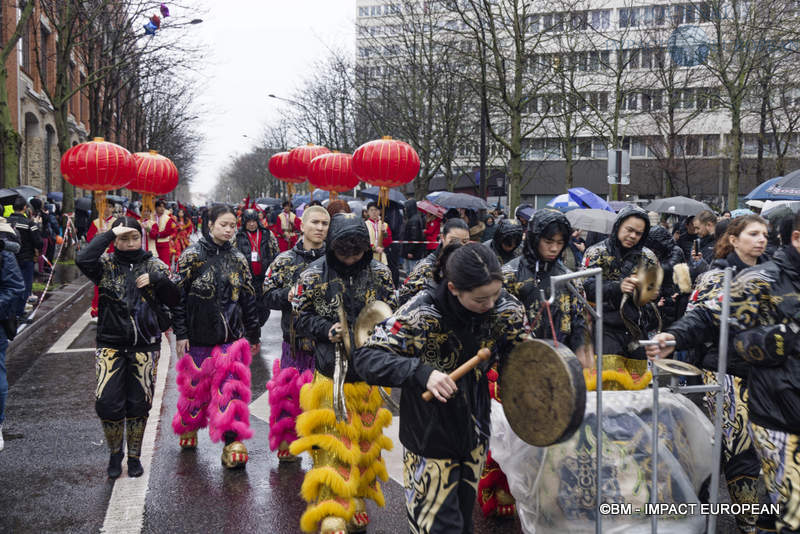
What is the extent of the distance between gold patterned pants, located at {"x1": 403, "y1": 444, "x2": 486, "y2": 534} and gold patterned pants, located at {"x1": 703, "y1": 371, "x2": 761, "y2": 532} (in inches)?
70.9

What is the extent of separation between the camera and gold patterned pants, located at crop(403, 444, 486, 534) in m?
3.19

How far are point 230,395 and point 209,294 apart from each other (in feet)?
2.68

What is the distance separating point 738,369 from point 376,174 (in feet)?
22.5

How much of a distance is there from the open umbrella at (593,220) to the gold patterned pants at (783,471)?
8.27 m

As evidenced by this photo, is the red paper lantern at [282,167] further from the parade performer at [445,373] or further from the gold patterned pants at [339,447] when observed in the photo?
the parade performer at [445,373]

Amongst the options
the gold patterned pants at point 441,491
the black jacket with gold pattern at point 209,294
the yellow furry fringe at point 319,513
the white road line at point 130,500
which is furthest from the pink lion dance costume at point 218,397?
the gold patterned pants at point 441,491

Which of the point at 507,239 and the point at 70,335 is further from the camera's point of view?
the point at 70,335

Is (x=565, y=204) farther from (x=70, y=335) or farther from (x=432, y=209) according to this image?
(x=70, y=335)

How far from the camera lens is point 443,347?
10.6 feet

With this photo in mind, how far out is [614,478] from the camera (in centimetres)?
386

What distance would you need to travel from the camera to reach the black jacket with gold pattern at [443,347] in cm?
317

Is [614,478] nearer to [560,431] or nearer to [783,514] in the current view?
[783,514]

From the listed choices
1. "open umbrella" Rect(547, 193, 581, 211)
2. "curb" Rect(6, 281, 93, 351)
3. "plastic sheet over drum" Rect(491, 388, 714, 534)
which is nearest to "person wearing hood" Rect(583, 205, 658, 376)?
"plastic sheet over drum" Rect(491, 388, 714, 534)

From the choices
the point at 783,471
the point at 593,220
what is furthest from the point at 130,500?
the point at 593,220
